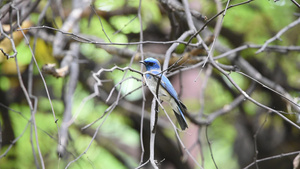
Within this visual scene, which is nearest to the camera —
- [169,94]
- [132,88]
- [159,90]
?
[169,94]

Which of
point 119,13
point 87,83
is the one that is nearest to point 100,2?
point 119,13

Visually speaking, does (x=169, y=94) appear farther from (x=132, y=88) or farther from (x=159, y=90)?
(x=132, y=88)

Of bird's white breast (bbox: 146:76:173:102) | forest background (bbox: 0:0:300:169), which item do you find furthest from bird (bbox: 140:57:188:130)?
forest background (bbox: 0:0:300:169)

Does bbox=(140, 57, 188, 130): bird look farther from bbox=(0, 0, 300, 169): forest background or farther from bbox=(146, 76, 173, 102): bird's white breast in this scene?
bbox=(0, 0, 300, 169): forest background

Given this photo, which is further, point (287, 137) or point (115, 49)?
point (287, 137)

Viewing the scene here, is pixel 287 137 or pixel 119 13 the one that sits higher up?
pixel 119 13

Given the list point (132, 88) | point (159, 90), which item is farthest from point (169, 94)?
point (132, 88)

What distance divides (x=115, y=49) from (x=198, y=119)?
1.29m

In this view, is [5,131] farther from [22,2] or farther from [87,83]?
[22,2]

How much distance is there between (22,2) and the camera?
4281mm

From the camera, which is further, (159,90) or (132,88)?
(132,88)

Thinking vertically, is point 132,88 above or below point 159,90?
below

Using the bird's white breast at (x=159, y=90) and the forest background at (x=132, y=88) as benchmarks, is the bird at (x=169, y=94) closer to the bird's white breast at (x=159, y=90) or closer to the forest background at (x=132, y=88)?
the bird's white breast at (x=159, y=90)

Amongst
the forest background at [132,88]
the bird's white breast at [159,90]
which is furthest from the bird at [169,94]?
the forest background at [132,88]
